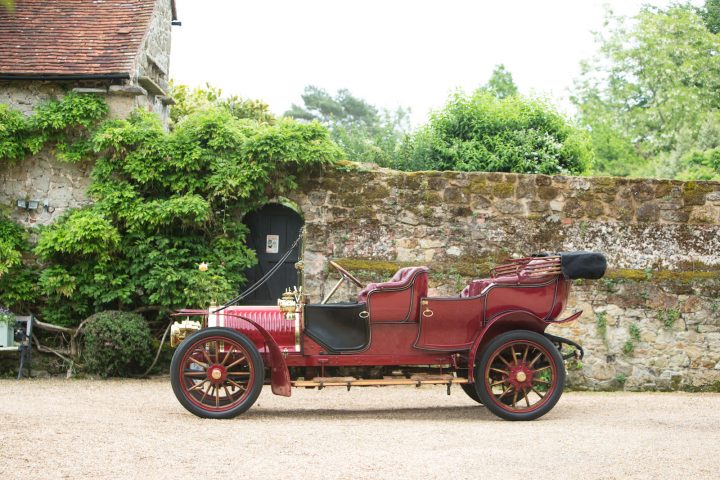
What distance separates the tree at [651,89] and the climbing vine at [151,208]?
21.0 m

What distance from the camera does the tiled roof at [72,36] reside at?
12.6m

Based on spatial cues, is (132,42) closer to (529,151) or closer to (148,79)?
(148,79)

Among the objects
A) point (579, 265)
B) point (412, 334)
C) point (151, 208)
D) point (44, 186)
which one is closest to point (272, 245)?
point (151, 208)

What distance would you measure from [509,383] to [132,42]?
771 cm

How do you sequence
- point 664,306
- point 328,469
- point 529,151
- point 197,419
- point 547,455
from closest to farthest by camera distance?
point 328,469 → point 547,455 → point 197,419 → point 664,306 → point 529,151

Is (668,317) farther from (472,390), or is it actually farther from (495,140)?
(495,140)

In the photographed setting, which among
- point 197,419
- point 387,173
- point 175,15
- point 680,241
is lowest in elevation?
point 197,419

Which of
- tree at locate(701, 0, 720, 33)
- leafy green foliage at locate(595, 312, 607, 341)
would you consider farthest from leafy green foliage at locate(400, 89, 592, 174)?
tree at locate(701, 0, 720, 33)

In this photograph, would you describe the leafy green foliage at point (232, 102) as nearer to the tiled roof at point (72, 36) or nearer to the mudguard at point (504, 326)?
the tiled roof at point (72, 36)

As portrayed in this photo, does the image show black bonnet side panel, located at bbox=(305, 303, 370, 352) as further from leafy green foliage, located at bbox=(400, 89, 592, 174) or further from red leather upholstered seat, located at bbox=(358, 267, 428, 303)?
leafy green foliage, located at bbox=(400, 89, 592, 174)

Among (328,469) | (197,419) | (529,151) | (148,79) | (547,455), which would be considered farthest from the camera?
(529,151)

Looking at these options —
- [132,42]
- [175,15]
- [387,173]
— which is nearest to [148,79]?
[132,42]

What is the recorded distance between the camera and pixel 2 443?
22.1 ft

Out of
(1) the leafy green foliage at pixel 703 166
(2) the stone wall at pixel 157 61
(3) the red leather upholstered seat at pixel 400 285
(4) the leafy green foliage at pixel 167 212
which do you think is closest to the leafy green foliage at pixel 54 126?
(4) the leafy green foliage at pixel 167 212
